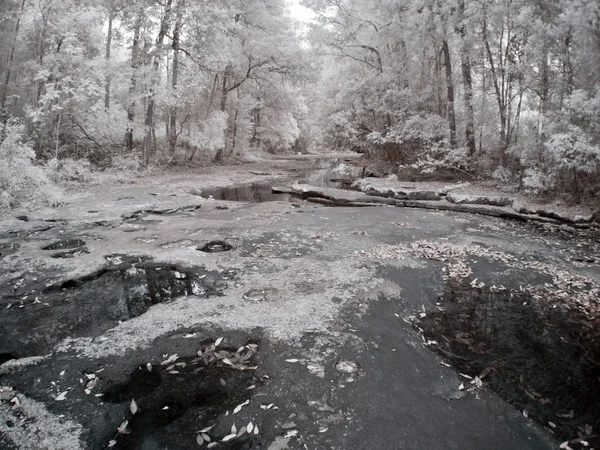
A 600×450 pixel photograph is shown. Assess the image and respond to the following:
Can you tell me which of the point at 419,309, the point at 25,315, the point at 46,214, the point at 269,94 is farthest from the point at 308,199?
the point at 269,94

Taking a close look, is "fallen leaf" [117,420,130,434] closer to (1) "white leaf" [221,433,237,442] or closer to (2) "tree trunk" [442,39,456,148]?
(1) "white leaf" [221,433,237,442]

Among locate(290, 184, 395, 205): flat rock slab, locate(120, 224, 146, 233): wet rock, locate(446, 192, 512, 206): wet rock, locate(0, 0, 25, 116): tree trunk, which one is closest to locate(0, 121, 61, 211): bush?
locate(120, 224, 146, 233): wet rock

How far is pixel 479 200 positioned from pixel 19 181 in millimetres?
14780

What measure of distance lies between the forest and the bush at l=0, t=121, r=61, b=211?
53 millimetres

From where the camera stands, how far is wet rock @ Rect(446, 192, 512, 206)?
11530 millimetres

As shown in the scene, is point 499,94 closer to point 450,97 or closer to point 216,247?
point 450,97

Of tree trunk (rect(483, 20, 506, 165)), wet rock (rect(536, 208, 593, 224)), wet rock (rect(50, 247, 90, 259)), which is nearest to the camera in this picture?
wet rock (rect(50, 247, 90, 259))

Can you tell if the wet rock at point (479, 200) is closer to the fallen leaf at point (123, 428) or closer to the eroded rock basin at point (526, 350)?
the eroded rock basin at point (526, 350)

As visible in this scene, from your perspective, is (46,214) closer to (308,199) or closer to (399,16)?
→ (308,199)

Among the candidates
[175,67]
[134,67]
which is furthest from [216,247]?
[134,67]

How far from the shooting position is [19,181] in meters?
11.2

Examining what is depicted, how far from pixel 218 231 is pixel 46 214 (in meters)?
5.39

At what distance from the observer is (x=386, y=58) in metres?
19.5

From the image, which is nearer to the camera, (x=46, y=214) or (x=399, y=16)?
(x=46, y=214)
